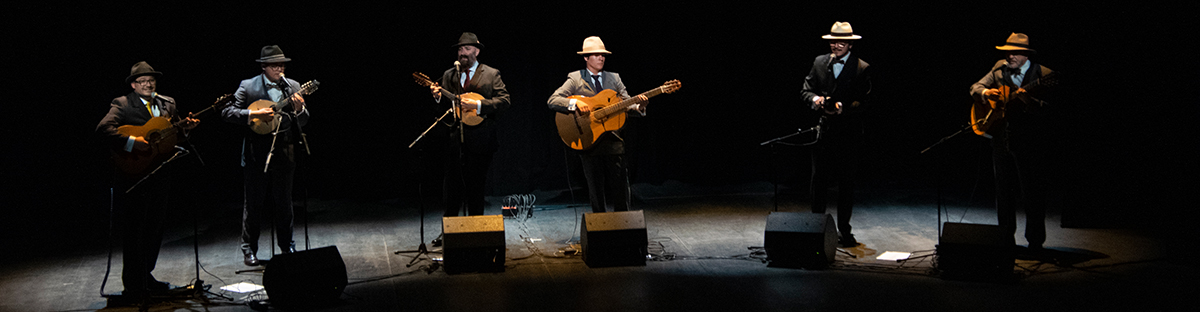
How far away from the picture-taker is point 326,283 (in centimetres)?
427

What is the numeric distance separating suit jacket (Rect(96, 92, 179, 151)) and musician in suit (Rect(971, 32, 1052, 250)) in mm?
4807

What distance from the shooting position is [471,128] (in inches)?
220

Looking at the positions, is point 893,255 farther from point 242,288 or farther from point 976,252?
point 242,288

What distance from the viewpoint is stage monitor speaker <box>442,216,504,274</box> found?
4906mm

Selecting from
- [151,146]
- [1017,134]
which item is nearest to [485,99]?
[151,146]

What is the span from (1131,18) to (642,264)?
402 centimetres

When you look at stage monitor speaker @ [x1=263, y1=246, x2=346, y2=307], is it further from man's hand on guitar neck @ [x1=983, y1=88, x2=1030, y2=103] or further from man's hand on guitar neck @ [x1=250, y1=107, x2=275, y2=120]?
man's hand on guitar neck @ [x1=983, y1=88, x2=1030, y2=103]

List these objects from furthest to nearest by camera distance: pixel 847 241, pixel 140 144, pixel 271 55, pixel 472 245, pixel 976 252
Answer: pixel 847 241, pixel 271 55, pixel 472 245, pixel 976 252, pixel 140 144

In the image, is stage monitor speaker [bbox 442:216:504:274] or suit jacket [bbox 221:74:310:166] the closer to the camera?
stage monitor speaker [bbox 442:216:504:274]

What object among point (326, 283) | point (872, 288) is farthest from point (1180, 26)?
point (326, 283)

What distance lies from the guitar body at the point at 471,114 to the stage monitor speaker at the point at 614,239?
3.29 ft

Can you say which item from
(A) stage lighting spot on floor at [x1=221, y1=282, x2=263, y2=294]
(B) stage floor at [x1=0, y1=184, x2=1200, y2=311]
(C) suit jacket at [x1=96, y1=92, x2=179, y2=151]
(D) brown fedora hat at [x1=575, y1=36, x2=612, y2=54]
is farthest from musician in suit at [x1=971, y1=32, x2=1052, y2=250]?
(C) suit jacket at [x1=96, y1=92, x2=179, y2=151]

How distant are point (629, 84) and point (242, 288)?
465 centimetres

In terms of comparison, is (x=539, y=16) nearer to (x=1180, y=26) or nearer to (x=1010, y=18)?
(x=1010, y=18)
